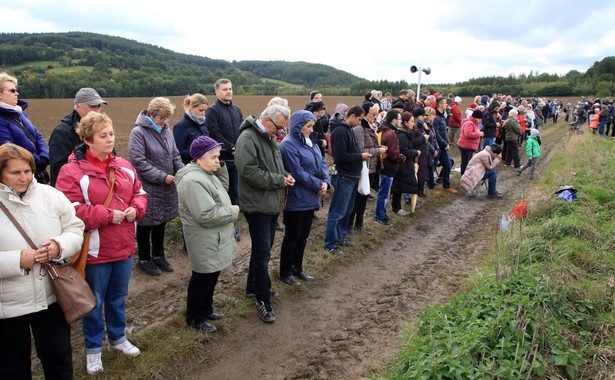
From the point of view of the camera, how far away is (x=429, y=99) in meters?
10.6

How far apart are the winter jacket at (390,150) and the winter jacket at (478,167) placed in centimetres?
349

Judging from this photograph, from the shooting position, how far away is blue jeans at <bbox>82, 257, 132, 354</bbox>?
3.32 meters

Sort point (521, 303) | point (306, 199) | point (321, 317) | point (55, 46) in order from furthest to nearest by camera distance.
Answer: point (55, 46) → point (306, 199) → point (321, 317) → point (521, 303)

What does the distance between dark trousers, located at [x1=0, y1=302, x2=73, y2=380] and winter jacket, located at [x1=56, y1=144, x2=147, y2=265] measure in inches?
23.4

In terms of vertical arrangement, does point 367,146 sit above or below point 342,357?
above

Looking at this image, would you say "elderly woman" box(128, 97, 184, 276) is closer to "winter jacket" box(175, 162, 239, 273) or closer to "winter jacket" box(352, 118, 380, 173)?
"winter jacket" box(175, 162, 239, 273)

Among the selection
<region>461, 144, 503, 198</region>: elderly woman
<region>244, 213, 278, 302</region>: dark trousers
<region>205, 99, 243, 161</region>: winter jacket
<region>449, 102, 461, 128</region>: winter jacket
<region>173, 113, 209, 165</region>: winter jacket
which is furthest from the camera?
<region>449, 102, 461, 128</region>: winter jacket

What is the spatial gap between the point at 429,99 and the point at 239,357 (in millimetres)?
8820

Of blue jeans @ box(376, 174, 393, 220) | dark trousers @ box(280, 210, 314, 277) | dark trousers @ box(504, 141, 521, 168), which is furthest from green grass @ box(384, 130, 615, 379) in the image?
dark trousers @ box(504, 141, 521, 168)

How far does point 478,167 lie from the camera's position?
9836mm

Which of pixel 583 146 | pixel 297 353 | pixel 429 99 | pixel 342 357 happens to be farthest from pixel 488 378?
pixel 583 146

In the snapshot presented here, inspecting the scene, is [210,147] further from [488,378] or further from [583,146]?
[583,146]

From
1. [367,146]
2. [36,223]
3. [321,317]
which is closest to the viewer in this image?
[36,223]

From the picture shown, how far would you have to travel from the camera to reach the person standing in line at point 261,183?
13.5ft
